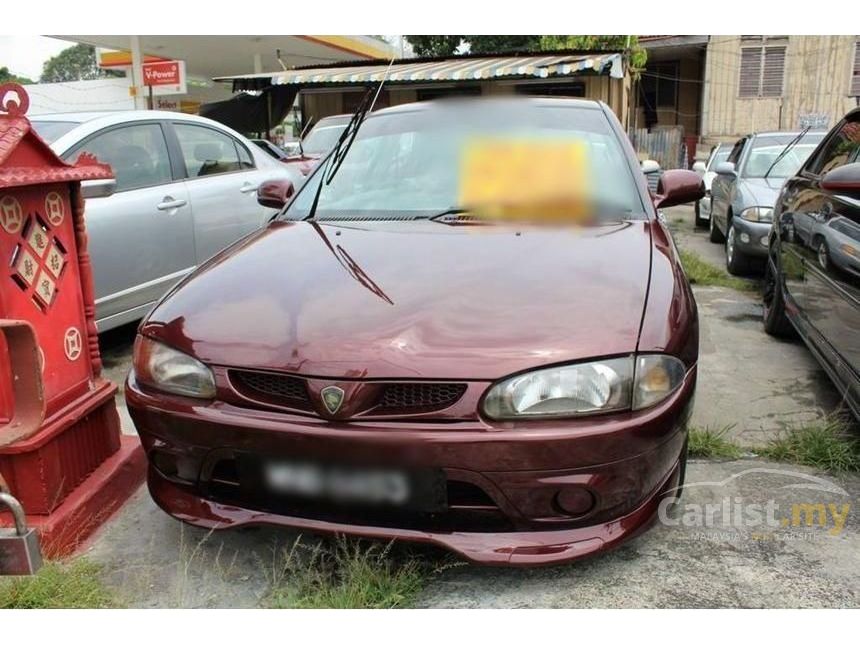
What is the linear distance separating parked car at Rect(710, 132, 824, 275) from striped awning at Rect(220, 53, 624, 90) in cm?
330

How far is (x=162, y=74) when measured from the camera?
17.5m

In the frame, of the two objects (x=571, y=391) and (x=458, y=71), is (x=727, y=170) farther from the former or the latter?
(x=571, y=391)

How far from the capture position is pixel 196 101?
29031mm

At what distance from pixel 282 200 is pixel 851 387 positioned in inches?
105

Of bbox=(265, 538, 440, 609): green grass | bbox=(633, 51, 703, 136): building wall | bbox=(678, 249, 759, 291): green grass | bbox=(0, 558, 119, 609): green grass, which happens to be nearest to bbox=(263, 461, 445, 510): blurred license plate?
bbox=(265, 538, 440, 609): green grass

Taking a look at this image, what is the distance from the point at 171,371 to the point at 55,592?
28.1 inches

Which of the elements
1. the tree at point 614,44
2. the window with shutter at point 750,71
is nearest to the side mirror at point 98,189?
the tree at point 614,44

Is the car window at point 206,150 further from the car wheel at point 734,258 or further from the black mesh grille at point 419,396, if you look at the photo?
the car wheel at point 734,258

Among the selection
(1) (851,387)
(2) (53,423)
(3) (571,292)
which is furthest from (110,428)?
(1) (851,387)

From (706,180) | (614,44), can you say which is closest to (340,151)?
(706,180)

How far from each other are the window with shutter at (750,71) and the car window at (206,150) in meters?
16.6

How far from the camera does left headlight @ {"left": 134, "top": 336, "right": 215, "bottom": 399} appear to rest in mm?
2199

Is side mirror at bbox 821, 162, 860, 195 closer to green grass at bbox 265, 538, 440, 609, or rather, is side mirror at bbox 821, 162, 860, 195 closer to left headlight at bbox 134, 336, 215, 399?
green grass at bbox 265, 538, 440, 609

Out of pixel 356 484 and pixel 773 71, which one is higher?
pixel 773 71
